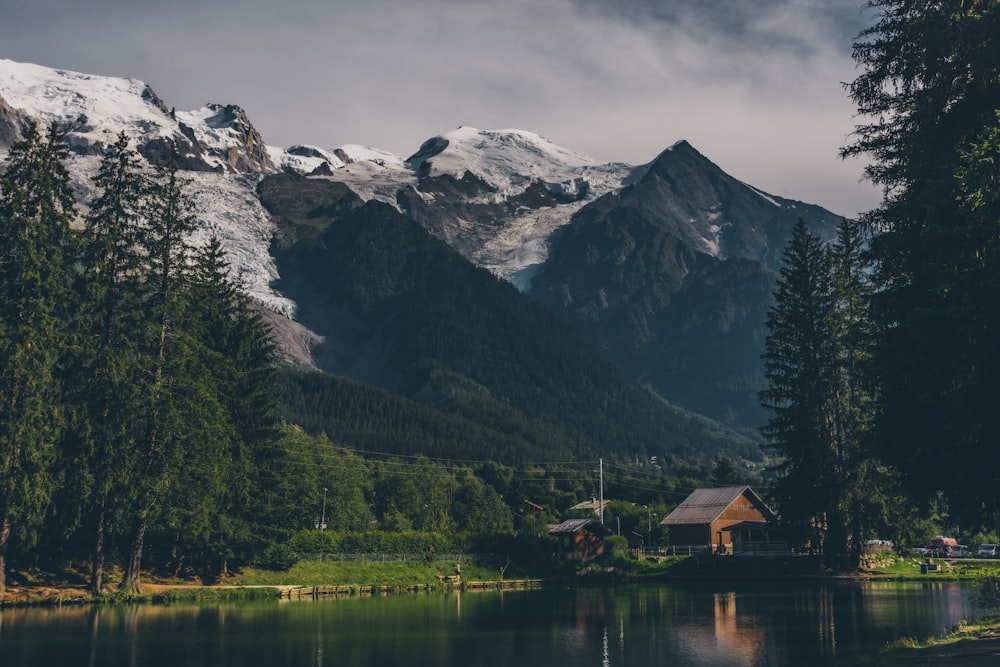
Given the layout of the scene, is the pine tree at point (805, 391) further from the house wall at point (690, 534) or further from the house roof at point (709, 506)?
the house roof at point (709, 506)

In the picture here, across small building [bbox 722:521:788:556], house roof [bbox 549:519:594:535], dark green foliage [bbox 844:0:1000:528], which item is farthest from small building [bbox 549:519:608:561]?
dark green foliage [bbox 844:0:1000:528]

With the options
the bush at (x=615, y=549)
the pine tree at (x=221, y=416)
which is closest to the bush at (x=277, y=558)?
the pine tree at (x=221, y=416)

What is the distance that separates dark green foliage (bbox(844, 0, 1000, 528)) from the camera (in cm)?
2628

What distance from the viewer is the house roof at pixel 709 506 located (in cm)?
11500

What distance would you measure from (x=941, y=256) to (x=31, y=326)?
1934 inches

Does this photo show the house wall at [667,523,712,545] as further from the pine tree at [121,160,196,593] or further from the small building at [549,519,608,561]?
the pine tree at [121,160,196,593]

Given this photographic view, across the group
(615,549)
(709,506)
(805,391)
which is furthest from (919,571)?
(709,506)

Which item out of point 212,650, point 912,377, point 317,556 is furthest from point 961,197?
point 317,556

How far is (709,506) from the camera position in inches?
4616

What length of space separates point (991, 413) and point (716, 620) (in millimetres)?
22322

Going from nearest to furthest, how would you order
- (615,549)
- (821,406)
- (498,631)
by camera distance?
1. (498,631)
2. (821,406)
3. (615,549)

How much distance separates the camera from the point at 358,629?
43.3m

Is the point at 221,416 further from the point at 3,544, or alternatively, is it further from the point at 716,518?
the point at 716,518

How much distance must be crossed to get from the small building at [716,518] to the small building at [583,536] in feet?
27.7
